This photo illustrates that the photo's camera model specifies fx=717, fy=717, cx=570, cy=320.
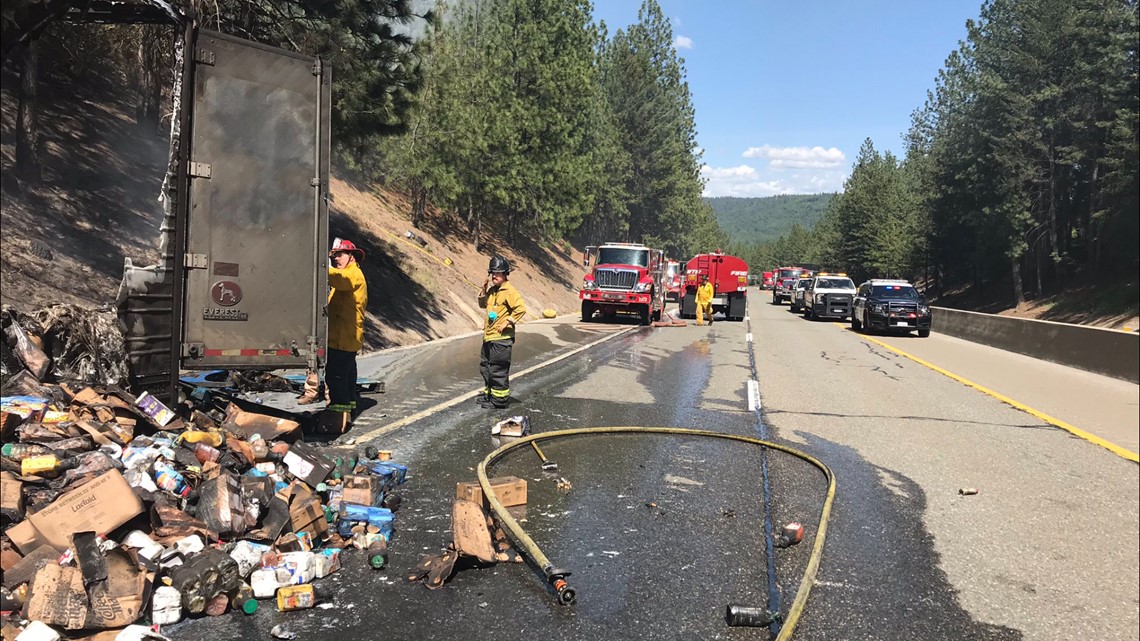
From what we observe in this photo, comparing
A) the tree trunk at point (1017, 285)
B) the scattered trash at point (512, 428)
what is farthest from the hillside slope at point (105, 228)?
the tree trunk at point (1017, 285)

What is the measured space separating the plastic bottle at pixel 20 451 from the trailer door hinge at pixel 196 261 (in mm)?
2084

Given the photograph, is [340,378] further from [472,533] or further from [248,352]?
[472,533]

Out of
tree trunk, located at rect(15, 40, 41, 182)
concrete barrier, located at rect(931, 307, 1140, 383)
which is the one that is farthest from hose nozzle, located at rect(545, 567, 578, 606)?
concrete barrier, located at rect(931, 307, 1140, 383)

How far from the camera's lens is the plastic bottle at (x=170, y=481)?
439 centimetres

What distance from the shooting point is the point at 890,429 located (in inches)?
328

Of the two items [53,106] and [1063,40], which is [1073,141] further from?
[53,106]

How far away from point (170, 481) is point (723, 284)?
2797cm

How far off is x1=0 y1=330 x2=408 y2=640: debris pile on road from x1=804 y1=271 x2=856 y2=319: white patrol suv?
28881 millimetres

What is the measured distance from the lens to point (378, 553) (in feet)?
13.8

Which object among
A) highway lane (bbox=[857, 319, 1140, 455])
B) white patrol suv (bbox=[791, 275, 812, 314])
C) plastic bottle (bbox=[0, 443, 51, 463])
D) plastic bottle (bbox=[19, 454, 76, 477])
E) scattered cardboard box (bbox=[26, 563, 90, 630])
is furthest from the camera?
white patrol suv (bbox=[791, 275, 812, 314])

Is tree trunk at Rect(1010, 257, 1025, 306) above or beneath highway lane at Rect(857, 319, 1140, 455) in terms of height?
above

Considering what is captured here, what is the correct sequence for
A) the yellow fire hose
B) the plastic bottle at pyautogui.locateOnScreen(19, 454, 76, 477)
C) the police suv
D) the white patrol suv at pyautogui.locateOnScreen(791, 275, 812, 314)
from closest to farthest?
1. the yellow fire hose
2. the plastic bottle at pyautogui.locateOnScreen(19, 454, 76, 477)
3. the police suv
4. the white patrol suv at pyautogui.locateOnScreen(791, 275, 812, 314)

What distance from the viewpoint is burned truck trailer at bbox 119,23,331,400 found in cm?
612

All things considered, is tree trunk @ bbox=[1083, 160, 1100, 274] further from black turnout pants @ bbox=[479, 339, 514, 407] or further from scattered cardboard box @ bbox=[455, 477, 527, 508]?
black turnout pants @ bbox=[479, 339, 514, 407]
